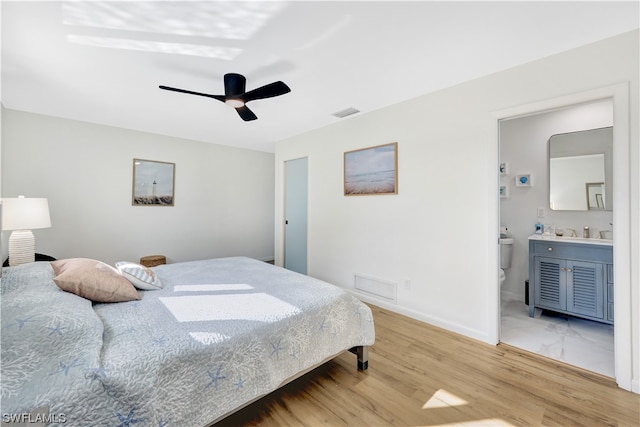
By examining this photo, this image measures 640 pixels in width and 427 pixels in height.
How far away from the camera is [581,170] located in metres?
3.07

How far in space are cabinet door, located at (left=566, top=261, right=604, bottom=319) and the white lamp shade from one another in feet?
17.1

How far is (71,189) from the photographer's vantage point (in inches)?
139

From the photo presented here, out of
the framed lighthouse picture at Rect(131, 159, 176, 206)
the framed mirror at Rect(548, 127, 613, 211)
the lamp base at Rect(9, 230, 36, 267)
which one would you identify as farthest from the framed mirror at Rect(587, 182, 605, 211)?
the lamp base at Rect(9, 230, 36, 267)

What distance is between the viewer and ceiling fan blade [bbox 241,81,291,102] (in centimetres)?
209

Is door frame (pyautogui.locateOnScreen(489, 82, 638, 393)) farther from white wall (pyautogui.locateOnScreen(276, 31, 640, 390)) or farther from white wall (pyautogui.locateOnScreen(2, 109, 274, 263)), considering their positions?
white wall (pyautogui.locateOnScreen(2, 109, 274, 263))

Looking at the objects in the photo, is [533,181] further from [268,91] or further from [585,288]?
[268,91]

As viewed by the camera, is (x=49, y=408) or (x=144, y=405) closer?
(x=49, y=408)

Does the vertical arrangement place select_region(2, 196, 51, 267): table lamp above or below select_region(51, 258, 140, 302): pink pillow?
above

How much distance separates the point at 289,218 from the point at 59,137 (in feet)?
10.8

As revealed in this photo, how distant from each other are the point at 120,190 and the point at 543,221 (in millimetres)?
5734

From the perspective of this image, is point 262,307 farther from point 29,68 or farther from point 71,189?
point 71,189

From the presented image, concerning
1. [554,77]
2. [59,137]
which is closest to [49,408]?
[554,77]

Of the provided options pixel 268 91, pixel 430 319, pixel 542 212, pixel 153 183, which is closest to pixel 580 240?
pixel 542 212

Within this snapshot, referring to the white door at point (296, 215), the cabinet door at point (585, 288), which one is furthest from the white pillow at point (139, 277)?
the cabinet door at point (585, 288)
